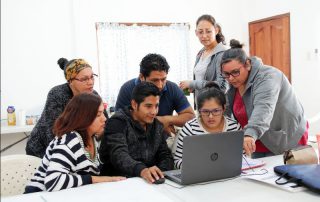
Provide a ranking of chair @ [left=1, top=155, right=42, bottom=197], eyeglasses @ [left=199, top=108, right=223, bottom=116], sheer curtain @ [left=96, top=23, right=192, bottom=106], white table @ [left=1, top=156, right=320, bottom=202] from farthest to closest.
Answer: sheer curtain @ [left=96, top=23, right=192, bottom=106] < eyeglasses @ [left=199, top=108, right=223, bottom=116] < chair @ [left=1, top=155, right=42, bottom=197] < white table @ [left=1, top=156, right=320, bottom=202]

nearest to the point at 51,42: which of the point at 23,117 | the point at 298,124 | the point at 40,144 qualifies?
the point at 23,117

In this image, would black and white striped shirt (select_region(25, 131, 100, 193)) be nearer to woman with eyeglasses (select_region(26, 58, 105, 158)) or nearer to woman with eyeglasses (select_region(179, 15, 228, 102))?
→ woman with eyeglasses (select_region(26, 58, 105, 158))

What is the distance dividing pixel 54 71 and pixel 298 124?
3.39 m

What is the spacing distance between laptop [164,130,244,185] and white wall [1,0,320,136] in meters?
3.32

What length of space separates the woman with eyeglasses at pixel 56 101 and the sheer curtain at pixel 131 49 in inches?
107

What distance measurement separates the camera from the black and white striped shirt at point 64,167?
1491 millimetres

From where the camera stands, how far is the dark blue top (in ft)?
7.64

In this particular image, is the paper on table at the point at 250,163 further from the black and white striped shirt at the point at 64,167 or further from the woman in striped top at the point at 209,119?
the black and white striped shirt at the point at 64,167

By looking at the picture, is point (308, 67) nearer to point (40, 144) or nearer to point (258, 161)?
point (258, 161)

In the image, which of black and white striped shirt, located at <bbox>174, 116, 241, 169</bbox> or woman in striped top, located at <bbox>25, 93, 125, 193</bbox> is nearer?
woman in striped top, located at <bbox>25, 93, 125, 193</bbox>

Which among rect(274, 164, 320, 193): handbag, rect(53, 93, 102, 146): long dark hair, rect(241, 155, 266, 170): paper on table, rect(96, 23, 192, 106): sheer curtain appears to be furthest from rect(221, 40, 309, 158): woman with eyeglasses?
rect(96, 23, 192, 106): sheer curtain

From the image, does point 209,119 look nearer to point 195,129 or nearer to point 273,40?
point 195,129

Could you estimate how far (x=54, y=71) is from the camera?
15.0ft

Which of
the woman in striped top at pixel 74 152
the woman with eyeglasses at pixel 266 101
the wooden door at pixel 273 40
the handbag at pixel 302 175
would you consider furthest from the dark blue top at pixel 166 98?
the wooden door at pixel 273 40
